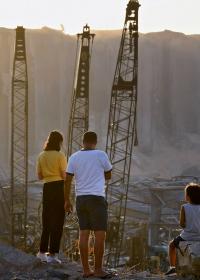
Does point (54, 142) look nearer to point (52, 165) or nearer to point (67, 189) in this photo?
point (52, 165)

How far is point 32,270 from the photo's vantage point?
24.0ft

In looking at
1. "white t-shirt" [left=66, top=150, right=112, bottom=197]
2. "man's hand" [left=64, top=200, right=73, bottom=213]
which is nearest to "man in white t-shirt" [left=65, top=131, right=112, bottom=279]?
"white t-shirt" [left=66, top=150, right=112, bottom=197]

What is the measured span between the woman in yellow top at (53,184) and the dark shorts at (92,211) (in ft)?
2.73

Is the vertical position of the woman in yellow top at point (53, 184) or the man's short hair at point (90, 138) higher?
the man's short hair at point (90, 138)

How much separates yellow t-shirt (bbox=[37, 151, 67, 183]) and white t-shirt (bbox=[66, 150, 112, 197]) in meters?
0.76

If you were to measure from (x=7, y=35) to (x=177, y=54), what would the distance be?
67.6ft

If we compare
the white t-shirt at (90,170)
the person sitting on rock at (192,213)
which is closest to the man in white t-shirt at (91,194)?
the white t-shirt at (90,170)

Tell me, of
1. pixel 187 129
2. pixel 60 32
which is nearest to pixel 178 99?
pixel 187 129

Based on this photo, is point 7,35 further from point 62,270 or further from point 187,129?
point 62,270

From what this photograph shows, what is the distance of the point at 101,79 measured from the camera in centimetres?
7650

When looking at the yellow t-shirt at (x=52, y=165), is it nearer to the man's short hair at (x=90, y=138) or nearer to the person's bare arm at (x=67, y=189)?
the person's bare arm at (x=67, y=189)

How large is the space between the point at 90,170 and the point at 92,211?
40 cm

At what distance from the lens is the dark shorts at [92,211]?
667 centimetres

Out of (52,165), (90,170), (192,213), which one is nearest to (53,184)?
(52,165)
